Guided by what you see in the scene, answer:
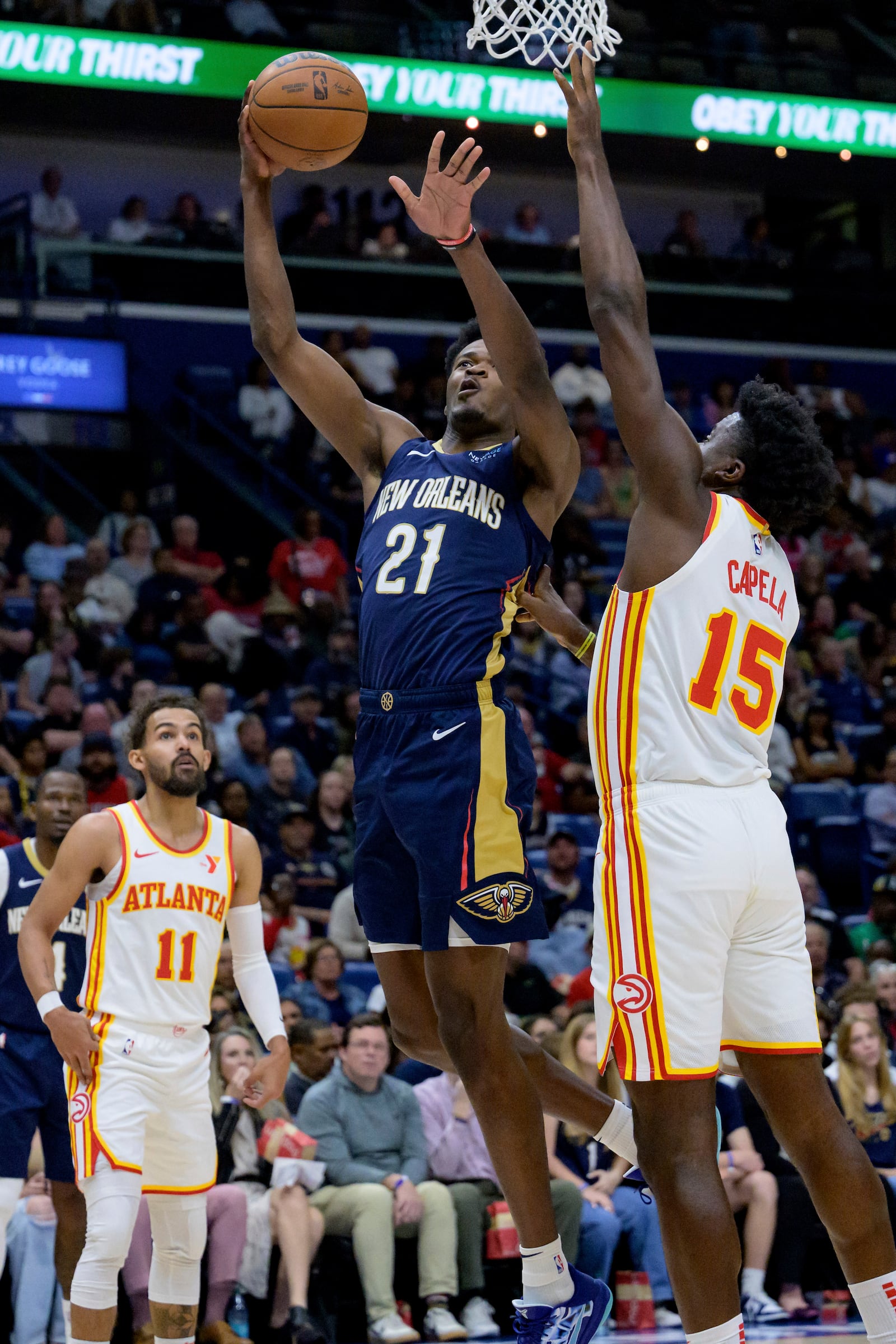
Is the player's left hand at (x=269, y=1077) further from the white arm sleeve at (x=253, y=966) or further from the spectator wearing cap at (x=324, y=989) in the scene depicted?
the spectator wearing cap at (x=324, y=989)

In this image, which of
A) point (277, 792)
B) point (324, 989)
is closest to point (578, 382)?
point (277, 792)

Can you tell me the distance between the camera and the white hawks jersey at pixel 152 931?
566 cm

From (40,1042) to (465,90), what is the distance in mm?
11990

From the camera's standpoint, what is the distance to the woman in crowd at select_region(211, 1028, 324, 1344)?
24.9 ft

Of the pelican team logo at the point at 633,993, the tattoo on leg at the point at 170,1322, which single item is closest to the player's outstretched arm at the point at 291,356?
the pelican team logo at the point at 633,993

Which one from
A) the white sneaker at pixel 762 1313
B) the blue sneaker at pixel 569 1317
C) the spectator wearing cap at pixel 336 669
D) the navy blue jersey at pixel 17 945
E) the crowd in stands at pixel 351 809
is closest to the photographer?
the blue sneaker at pixel 569 1317

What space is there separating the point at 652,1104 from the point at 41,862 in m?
3.49

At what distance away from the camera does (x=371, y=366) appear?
57.2 ft

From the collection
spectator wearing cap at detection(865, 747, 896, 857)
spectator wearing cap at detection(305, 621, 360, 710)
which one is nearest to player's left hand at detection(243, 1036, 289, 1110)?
spectator wearing cap at detection(305, 621, 360, 710)

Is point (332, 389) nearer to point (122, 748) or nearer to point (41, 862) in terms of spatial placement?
point (41, 862)

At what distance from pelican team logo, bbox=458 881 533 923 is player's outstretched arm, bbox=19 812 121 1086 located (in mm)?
1678

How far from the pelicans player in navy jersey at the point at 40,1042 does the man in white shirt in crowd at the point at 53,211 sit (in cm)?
1184

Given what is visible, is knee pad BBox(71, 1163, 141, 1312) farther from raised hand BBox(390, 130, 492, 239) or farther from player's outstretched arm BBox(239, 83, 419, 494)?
raised hand BBox(390, 130, 492, 239)

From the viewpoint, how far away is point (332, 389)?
16.1 ft
